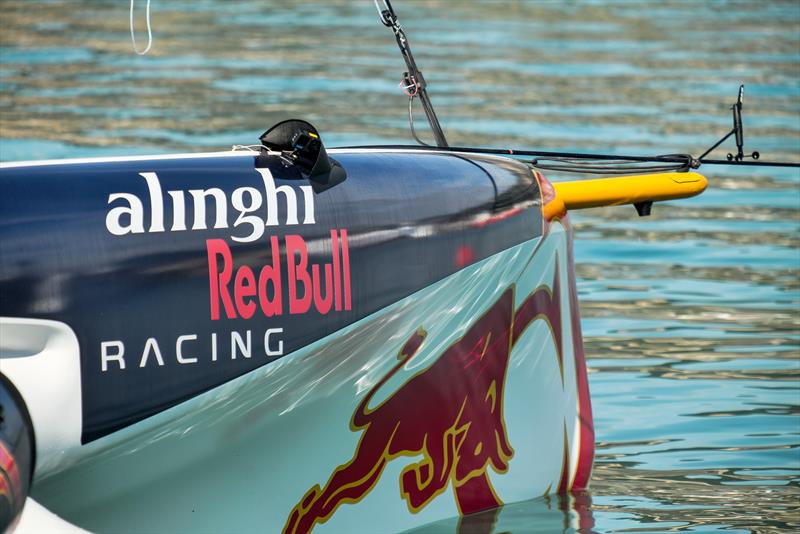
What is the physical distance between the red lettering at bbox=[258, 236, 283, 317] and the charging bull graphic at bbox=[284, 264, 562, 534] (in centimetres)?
48

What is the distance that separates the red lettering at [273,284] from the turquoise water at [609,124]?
42.4 inches

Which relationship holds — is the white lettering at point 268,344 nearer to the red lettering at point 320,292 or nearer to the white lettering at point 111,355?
the red lettering at point 320,292

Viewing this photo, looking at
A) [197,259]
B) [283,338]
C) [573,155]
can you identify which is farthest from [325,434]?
[573,155]

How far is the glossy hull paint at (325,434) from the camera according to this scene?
404 centimetres

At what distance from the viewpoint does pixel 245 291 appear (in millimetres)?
4160

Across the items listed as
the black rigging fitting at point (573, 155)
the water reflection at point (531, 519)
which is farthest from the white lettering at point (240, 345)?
the black rigging fitting at point (573, 155)

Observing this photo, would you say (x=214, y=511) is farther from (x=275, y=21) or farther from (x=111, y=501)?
(x=275, y=21)

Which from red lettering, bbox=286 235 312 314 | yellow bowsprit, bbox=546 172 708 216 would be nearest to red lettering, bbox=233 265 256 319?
red lettering, bbox=286 235 312 314

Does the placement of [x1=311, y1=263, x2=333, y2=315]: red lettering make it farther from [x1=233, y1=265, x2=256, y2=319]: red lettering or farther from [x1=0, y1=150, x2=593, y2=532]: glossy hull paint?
[x1=233, y1=265, x2=256, y2=319]: red lettering

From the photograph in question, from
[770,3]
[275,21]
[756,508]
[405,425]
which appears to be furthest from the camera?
[770,3]

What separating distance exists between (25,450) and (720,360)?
4.50 m

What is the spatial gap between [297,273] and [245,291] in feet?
0.61

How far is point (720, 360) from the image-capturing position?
747 cm

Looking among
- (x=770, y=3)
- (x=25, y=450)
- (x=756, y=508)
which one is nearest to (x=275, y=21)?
(x=770, y=3)
